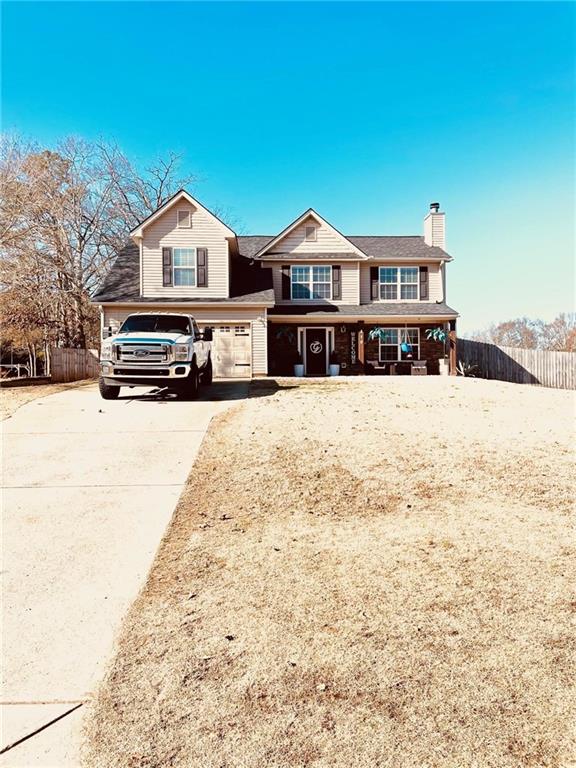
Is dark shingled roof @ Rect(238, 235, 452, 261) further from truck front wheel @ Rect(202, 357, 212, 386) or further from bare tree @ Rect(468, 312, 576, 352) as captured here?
bare tree @ Rect(468, 312, 576, 352)

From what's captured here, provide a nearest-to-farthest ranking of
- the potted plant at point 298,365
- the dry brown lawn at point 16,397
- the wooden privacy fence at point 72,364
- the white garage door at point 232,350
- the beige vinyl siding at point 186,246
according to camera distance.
→ the dry brown lawn at point 16,397 → the white garage door at point 232,350 → the wooden privacy fence at point 72,364 → the beige vinyl siding at point 186,246 → the potted plant at point 298,365

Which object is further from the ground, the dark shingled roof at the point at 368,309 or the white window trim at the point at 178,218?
the white window trim at the point at 178,218

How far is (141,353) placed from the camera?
11.6 metres

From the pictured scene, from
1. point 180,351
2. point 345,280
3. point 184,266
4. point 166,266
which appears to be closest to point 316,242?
point 345,280

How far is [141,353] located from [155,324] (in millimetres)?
1462

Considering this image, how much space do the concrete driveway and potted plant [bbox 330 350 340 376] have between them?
13.0 metres

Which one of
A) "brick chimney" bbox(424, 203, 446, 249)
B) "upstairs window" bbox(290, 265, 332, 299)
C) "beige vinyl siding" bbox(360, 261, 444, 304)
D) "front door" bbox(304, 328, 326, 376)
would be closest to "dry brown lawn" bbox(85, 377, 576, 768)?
"front door" bbox(304, 328, 326, 376)

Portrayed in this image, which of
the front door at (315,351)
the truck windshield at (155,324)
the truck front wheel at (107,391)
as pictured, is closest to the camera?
the truck front wheel at (107,391)

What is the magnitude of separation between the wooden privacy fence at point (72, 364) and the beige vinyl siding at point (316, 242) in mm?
10355

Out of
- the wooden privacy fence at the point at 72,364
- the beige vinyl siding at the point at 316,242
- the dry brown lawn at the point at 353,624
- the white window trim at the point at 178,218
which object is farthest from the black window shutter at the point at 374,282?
the dry brown lawn at the point at 353,624

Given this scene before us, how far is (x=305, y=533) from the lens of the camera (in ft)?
15.8

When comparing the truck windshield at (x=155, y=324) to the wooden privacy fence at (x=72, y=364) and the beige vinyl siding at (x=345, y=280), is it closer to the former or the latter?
the wooden privacy fence at (x=72, y=364)

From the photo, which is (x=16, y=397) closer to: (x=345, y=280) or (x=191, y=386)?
(x=191, y=386)

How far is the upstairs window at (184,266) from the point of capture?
20.7 m
